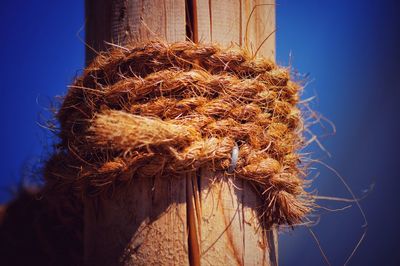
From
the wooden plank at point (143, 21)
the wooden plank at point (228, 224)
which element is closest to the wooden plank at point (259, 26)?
the wooden plank at point (143, 21)

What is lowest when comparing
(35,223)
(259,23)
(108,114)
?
(35,223)

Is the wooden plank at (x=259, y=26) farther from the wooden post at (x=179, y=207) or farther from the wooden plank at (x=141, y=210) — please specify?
the wooden plank at (x=141, y=210)

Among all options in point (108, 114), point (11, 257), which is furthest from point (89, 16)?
point (11, 257)

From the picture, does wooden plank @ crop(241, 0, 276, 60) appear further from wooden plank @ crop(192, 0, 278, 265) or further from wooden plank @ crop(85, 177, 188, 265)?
wooden plank @ crop(85, 177, 188, 265)

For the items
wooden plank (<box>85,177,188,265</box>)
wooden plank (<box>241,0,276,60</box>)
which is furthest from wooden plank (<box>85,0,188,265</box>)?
wooden plank (<box>241,0,276,60</box>)

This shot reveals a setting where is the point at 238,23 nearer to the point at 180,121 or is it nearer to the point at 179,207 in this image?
the point at 180,121

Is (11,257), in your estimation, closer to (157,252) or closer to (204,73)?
(157,252)
